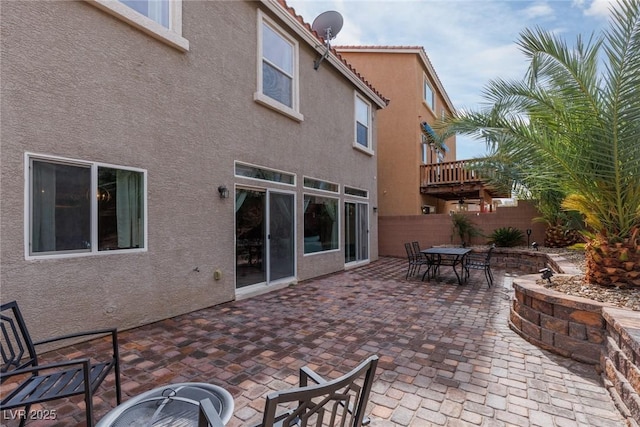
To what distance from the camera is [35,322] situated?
396 centimetres

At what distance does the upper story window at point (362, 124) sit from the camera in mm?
11523

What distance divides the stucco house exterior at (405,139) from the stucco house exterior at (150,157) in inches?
287

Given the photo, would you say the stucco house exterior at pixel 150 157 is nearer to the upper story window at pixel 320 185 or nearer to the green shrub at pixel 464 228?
the upper story window at pixel 320 185

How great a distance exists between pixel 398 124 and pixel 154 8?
39.2 ft

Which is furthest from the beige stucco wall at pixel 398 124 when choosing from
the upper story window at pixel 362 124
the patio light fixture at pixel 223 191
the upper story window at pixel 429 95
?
the patio light fixture at pixel 223 191

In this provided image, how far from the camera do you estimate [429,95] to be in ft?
57.6

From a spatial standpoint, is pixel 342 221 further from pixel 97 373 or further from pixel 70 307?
pixel 97 373

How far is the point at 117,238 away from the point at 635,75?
7326mm

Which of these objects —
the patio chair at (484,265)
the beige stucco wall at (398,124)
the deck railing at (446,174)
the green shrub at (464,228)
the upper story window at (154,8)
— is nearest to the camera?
the upper story window at (154,8)

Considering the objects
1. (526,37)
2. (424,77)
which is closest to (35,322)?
(526,37)

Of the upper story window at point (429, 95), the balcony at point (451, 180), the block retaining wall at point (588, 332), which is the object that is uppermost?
the upper story window at point (429, 95)

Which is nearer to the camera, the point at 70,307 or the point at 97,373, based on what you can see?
the point at 97,373

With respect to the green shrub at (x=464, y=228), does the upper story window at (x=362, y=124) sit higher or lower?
higher

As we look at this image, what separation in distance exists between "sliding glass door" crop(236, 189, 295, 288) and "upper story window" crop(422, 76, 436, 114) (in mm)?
11957
